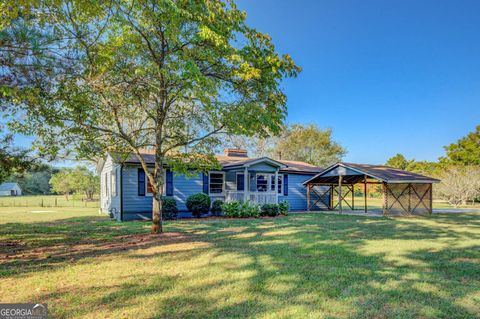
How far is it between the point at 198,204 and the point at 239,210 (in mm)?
2047

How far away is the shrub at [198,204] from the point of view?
14398 millimetres

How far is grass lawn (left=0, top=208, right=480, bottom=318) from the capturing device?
11.2 ft

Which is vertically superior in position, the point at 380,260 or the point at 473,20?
the point at 473,20

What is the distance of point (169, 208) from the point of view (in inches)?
540

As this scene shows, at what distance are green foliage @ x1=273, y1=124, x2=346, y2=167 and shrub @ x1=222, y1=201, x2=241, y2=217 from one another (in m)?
18.8

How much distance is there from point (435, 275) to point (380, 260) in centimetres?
107

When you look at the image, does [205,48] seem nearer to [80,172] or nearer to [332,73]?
[332,73]

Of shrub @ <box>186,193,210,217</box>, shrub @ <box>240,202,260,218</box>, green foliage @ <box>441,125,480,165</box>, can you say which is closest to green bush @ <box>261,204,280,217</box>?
shrub @ <box>240,202,260,218</box>

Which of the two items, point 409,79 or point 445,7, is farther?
point 409,79

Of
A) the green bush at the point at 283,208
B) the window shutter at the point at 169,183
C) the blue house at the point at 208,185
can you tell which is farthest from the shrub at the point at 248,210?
the window shutter at the point at 169,183

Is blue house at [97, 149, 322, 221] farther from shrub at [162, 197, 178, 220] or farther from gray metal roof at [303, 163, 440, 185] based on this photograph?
gray metal roof at [303, 163, 440, 185]

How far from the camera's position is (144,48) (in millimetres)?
7926

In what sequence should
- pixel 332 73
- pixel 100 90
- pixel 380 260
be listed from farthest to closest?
pixel 332 73 → pixel 100 90 → pixel 380 260

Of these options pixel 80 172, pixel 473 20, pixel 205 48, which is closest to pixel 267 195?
pixel 205 48
